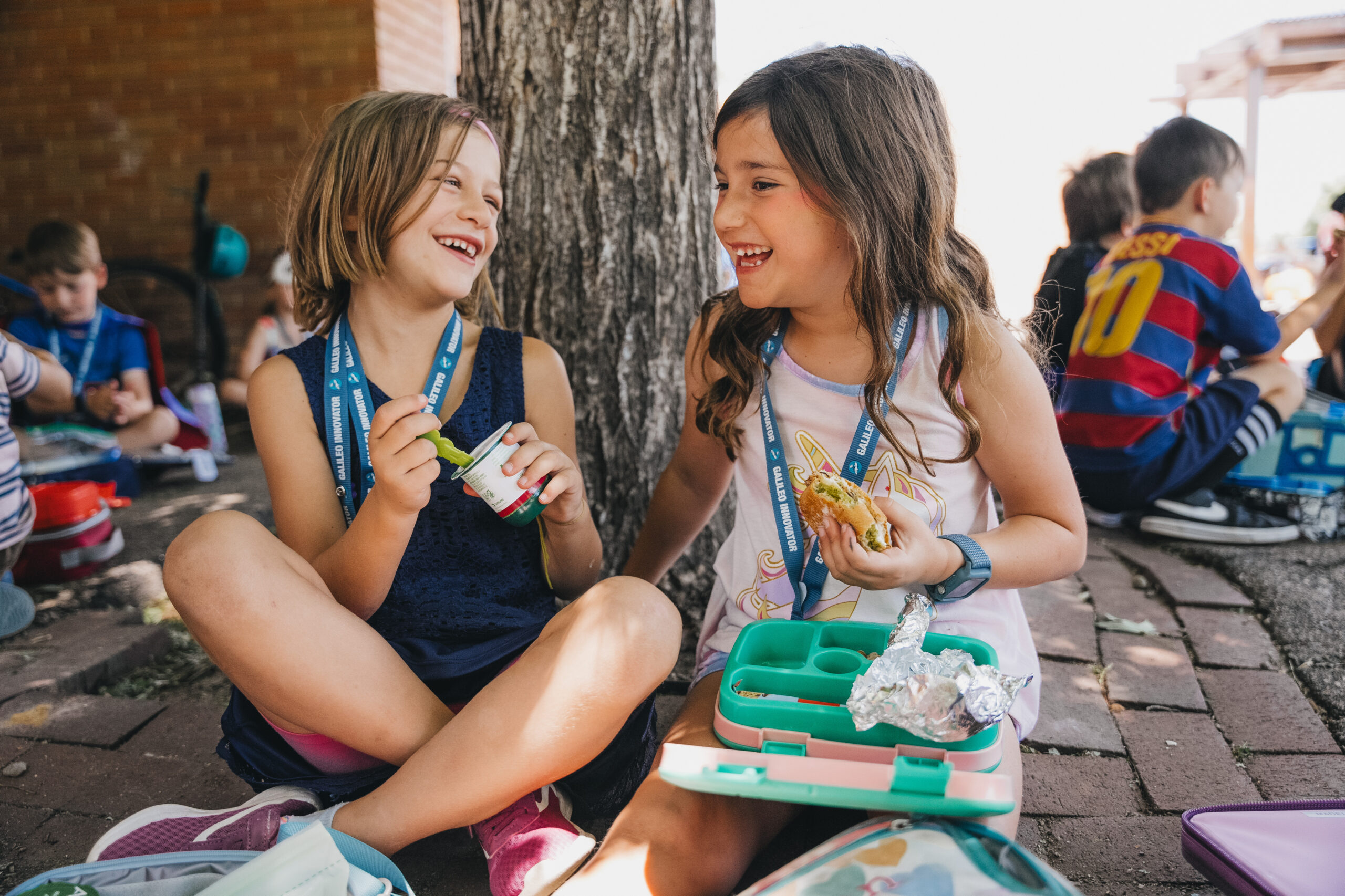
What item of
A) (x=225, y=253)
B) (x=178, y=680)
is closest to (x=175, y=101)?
(x=225, y=253)

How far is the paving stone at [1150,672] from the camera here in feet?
7.62

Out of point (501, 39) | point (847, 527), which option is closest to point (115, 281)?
point (501, 39)

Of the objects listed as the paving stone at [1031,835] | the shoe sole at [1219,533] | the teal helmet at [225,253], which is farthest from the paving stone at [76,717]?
the teal helmet at [225,253]

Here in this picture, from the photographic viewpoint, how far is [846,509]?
152cm

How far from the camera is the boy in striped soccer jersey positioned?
3506 millimetres

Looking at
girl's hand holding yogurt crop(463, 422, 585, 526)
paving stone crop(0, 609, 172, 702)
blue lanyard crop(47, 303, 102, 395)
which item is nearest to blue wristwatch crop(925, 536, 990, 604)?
girl's hand holding yogurt crop(463, 422, 585, 526)

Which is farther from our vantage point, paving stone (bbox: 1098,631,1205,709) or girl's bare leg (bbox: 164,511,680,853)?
paving stone (bbox: 1098,631,1205,709)

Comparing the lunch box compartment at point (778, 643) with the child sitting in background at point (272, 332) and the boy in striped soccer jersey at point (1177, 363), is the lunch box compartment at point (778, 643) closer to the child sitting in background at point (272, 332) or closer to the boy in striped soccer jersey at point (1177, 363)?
the boy in striped soccer jersey at point (1177, 363)

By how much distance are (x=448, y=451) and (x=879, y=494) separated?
0.83 metres

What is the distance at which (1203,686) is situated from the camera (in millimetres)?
2383

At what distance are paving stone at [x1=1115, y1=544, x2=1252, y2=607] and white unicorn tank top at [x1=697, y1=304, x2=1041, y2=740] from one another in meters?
1.50

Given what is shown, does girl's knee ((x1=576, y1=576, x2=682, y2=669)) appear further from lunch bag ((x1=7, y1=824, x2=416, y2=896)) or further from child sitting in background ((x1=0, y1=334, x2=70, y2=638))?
child sitting in background ((x1=0, y1=334, x2=70, y2=638))

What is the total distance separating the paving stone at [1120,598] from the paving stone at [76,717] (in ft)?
9.05

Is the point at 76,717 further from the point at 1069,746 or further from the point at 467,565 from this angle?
the point at 1069,746
